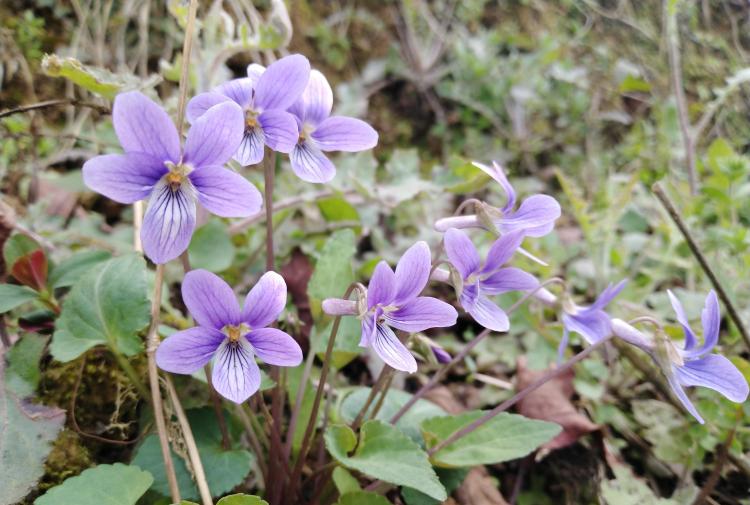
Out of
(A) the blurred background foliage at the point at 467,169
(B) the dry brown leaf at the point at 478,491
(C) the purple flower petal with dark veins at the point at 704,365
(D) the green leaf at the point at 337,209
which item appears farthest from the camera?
(D) the green leaf at the point at 337,209

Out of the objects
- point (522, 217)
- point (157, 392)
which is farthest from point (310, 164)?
point (157, 392)

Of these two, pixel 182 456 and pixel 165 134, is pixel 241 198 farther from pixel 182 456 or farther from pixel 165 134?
pixel 182 456

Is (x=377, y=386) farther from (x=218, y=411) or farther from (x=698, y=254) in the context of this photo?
(x=698, y=254)

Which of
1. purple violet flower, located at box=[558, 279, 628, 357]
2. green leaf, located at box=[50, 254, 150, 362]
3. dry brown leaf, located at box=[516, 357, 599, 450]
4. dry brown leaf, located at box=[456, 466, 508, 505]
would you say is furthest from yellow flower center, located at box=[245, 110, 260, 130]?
dry brown leaf, located at box=[516, 357, 599, 450]

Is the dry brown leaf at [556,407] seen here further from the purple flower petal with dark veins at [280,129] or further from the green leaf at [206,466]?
the purple flower petal with dark veins at [280,129]

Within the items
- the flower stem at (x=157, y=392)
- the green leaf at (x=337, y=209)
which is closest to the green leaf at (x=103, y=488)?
the flower stem at (x=157, y=392)

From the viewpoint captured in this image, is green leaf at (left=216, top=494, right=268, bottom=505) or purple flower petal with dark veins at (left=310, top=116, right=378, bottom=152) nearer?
green leaf at (left=216, top=494, right=268, bottom=505)

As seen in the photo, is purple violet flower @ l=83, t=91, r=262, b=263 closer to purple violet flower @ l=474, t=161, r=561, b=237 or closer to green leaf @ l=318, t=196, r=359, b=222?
purple violet flower @ l=474, t=161, r=561, b=237

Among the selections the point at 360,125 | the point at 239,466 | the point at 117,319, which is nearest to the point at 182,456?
the point at 239,466
